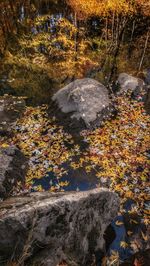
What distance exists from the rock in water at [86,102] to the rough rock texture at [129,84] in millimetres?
1680

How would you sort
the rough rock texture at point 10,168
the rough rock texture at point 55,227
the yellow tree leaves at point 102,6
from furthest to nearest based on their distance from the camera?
the yellow tree leaves at point 102,6 < the rough rock texture at point 10,168 < the rough rock texture at point 55,227

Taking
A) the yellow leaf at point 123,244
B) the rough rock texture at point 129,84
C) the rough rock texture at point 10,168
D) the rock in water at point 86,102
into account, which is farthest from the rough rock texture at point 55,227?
the rough rock texture at point 129,84

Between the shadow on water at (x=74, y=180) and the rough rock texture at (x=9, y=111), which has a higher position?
the rough rock texture at (x=9, y=111)

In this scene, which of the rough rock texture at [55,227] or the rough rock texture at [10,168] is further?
the rough rock texture at [10,168]

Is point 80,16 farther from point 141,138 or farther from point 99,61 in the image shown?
point 141,138

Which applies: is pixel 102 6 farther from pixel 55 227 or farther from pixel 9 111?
pixel 55 227

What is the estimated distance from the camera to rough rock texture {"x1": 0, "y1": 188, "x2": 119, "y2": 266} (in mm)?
5215

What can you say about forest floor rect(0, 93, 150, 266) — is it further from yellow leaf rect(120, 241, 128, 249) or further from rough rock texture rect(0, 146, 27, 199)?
rough rock texture rect(0, 146, 27, 199)

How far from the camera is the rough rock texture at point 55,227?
521 cm

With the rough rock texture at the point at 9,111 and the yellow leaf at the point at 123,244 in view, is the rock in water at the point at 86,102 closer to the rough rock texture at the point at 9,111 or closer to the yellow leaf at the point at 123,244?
the rough rock texture at the point at 9,111

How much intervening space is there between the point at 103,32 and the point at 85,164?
13.6 metres

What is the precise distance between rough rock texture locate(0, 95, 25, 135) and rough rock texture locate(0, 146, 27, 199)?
210cm

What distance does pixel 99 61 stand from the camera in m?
18.7

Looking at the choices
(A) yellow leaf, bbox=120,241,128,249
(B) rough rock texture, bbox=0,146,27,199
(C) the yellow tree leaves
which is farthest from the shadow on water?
(C) the yellow tree leaves
